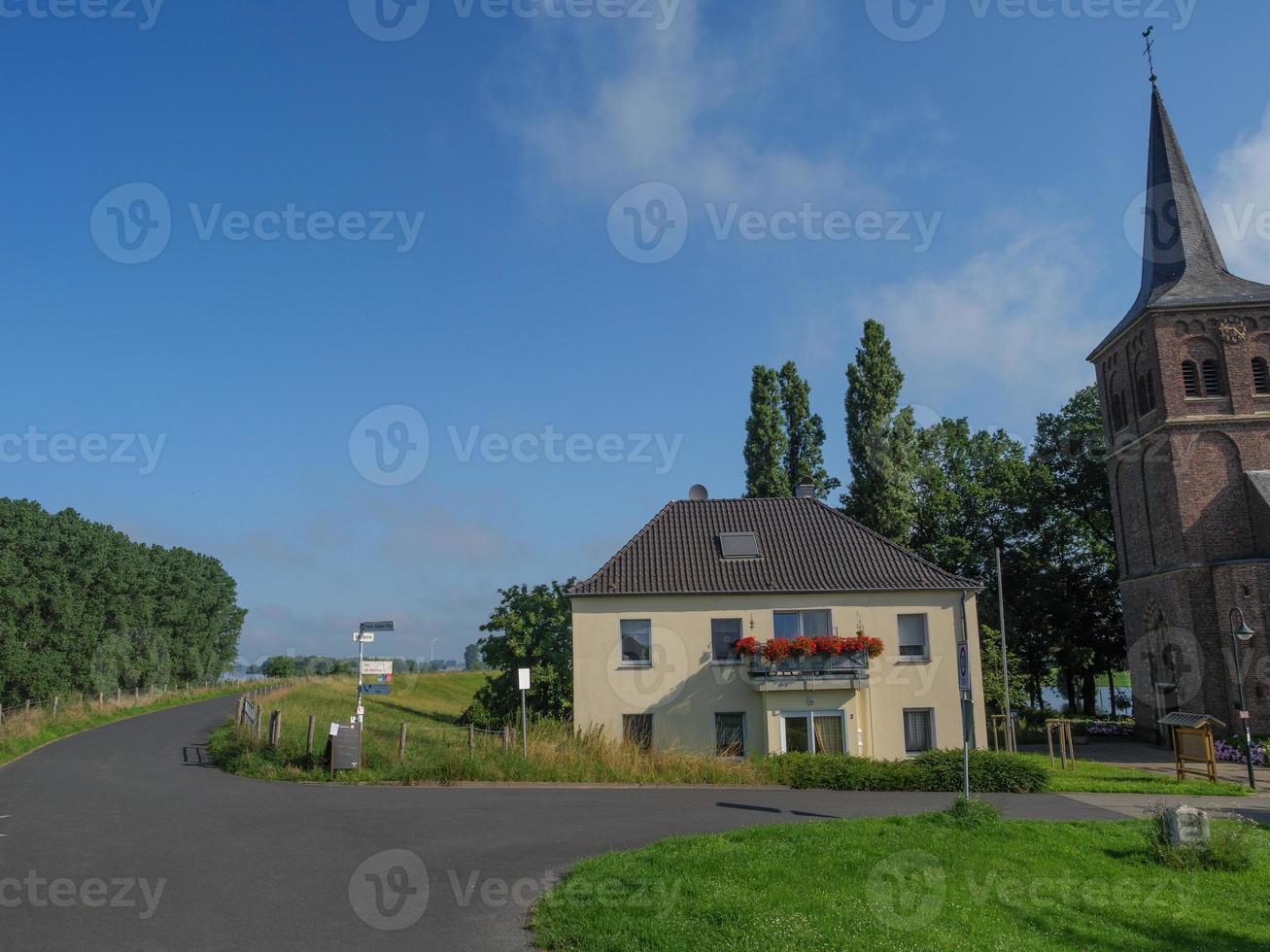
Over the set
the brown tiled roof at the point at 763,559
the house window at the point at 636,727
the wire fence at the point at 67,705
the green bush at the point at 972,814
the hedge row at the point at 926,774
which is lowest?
the hedge row at the point at 926,774

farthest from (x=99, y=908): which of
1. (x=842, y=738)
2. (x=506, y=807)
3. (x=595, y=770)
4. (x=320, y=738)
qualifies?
(x=842, y=738)

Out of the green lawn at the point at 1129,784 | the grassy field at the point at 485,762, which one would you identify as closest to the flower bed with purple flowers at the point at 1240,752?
the green lawn at the point at 1129,784

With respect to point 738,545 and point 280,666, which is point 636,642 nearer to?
point 738,545

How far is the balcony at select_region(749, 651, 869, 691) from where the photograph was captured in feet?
88.5

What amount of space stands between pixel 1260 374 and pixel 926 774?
2568 centimetres

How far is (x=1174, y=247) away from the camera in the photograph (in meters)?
37.3

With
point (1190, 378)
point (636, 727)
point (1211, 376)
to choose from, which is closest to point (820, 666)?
point (636, 727)

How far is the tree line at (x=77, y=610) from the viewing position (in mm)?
52656

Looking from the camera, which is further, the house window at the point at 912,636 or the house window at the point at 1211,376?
the house window at the point at 1211,376

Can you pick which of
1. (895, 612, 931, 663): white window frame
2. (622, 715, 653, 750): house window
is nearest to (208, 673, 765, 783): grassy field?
(622, 715, 653, 750): house window

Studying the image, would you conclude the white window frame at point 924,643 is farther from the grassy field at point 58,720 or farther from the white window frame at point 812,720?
the grassy field at point 58,720

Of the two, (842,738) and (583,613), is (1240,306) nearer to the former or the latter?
(842,738)

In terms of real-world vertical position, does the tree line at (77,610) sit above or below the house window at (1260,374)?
below

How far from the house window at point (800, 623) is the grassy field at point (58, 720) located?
22003 mm
